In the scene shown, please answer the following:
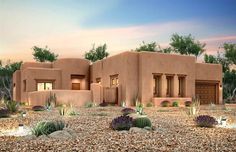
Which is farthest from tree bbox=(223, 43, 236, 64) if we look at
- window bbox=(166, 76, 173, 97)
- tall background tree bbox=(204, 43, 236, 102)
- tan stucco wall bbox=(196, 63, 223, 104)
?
window bbox=(166, 76, 173, 97)

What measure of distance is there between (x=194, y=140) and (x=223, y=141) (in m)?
0.73

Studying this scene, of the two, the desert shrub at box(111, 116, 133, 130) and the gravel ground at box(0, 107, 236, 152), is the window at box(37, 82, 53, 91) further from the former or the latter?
the desert shrub at box(111, 116, 133, 130)

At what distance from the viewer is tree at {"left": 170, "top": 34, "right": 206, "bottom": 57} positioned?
53.2m

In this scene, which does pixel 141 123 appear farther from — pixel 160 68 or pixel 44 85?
pixel 44 85

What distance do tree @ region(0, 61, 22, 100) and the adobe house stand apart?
22950 millimetres

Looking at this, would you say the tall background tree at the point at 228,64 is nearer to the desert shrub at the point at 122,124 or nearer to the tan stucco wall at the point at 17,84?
the tan stucco wall at the point at 17,84

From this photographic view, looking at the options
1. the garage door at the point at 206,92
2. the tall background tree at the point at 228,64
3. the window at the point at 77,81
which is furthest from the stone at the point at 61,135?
the tall background tree at the point at 228,64

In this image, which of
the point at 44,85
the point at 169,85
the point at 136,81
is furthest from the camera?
the point at 44,85

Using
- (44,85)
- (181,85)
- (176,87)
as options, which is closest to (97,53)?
(44,85)

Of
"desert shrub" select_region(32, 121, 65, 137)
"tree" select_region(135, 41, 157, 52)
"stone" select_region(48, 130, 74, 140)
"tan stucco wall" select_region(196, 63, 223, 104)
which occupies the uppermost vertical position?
"tree" select_region(135, 41, 157, 52)

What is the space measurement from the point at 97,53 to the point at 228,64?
738 inches

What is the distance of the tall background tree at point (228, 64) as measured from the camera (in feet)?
163

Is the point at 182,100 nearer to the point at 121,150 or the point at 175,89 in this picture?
the point at 175,89

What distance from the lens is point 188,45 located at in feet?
175
